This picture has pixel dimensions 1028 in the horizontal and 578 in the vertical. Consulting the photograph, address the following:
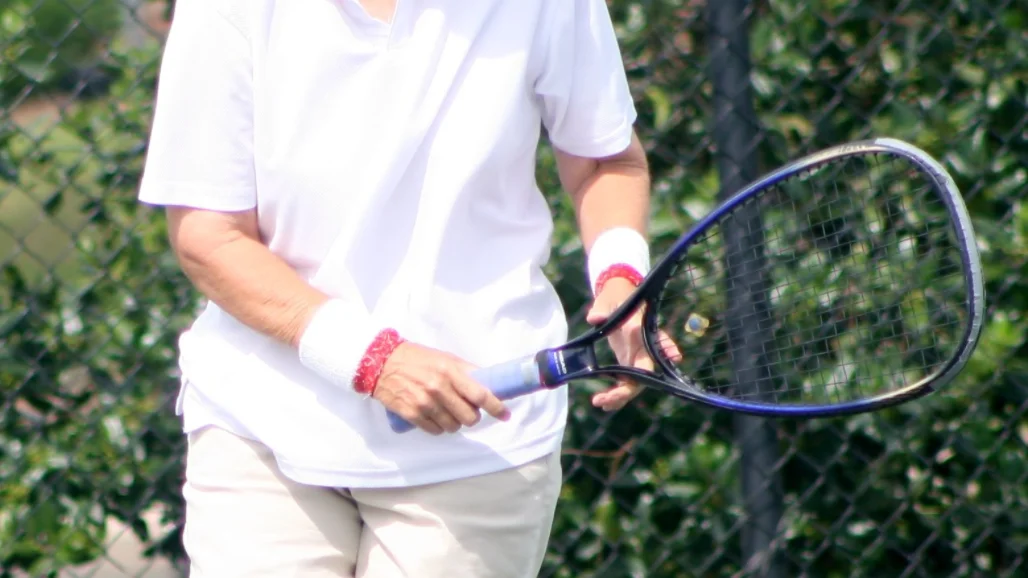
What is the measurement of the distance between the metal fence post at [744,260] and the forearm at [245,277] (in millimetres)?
1178

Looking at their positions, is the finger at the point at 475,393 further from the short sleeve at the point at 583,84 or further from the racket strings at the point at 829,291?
the racket strings at the point at 829,291

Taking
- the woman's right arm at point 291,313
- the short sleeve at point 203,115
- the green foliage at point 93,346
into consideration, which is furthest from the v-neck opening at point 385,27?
the green foliage at point 93,346

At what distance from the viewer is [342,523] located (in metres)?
1.84

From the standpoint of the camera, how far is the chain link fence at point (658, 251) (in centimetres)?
296

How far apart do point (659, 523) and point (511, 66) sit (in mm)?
1608

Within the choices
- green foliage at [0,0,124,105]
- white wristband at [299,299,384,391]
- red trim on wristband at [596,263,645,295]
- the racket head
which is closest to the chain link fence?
green foliage at [0,0,124,105]

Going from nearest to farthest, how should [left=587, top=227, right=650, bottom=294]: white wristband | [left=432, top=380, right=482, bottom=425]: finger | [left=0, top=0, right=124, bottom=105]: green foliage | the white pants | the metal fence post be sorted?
[left=432, top=380, right=482, bottom=425]: finger, the white pants, [left=587, top=227, right=650, bottom=294]: white wristband, the metal fence post, [left=0, top=0, right=124, bottom=105]: green foliage

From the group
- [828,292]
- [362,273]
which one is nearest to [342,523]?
[362,273]

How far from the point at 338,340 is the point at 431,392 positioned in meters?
0.13

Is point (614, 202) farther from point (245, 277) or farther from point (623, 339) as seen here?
point (245, 277)

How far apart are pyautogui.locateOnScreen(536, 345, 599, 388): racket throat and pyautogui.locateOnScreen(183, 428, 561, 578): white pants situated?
16cm

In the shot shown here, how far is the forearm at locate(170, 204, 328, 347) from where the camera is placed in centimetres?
174

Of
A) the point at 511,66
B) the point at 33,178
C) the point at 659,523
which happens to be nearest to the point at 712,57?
the point at 659,523

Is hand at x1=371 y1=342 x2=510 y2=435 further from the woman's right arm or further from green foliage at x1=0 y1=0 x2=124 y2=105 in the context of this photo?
green foliage at x1=0 y1=0 x2=124 y2=105
